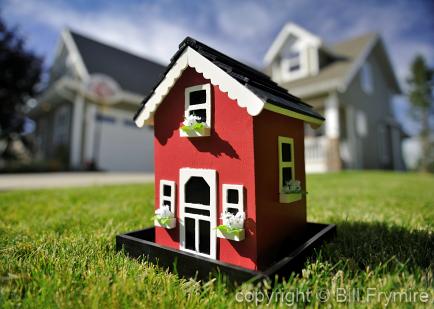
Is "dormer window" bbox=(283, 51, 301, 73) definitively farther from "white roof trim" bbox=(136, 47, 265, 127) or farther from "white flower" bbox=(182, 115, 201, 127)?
"white flower" bbox=(182, 115, 201, 127)

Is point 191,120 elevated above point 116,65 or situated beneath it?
situated beneath

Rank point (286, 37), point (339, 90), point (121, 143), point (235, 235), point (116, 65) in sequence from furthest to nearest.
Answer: point (116, 65)
point (121, 143)
point (286, 37)
point (339, 90)
point (235, 235)

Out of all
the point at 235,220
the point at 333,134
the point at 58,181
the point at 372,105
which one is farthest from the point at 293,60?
the point at 235,220

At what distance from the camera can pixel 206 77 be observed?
180 cm

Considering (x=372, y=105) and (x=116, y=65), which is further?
(x=116, y=65)

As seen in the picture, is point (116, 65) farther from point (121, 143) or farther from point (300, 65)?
point (300, 65)

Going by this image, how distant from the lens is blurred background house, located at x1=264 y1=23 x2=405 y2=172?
1160 centimetres

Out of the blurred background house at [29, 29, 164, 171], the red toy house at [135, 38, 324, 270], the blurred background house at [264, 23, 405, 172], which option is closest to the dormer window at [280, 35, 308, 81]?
the blurred background house at [264, 23, 405, 172]

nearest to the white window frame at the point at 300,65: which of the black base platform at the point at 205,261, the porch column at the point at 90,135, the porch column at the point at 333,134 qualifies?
the porch column at the point at 333,134

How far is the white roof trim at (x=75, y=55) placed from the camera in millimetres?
13922

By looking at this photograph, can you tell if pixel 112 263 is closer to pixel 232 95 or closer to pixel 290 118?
pixel 232 95

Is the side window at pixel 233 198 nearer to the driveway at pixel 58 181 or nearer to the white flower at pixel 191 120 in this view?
the white flower at pixel 191 120

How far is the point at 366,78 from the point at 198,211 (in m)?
16.3

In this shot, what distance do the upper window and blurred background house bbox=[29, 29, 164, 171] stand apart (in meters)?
12.6
